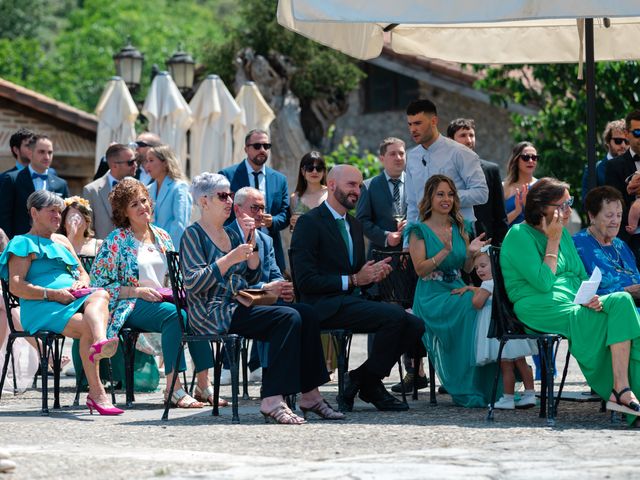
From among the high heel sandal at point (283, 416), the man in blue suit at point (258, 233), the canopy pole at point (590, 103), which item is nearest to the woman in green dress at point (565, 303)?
the canopy pole at point (590, 103)

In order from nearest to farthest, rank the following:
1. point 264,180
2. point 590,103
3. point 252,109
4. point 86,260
Answer: point 590,103
point 86,260
point 264,180
point 252,109

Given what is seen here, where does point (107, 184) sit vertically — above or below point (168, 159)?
below

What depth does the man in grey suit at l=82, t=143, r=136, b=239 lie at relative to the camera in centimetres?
1155

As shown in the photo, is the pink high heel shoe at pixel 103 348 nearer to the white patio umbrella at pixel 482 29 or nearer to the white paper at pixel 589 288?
the white patio umbrella at pixel 482 29

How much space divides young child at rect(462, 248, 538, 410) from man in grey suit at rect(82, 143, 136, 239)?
360cm

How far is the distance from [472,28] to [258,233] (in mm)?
2829

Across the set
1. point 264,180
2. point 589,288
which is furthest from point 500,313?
point 264,180

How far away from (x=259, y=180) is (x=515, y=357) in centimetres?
324

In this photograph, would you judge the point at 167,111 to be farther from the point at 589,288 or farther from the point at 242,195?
the point at 589,288

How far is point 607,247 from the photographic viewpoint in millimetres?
8883

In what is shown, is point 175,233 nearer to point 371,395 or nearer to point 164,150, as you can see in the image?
point 164,150

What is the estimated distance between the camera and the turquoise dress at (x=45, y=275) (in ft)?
30.6

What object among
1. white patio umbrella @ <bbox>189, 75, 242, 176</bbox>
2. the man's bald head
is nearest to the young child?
the man's bald head

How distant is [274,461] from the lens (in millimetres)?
6367
